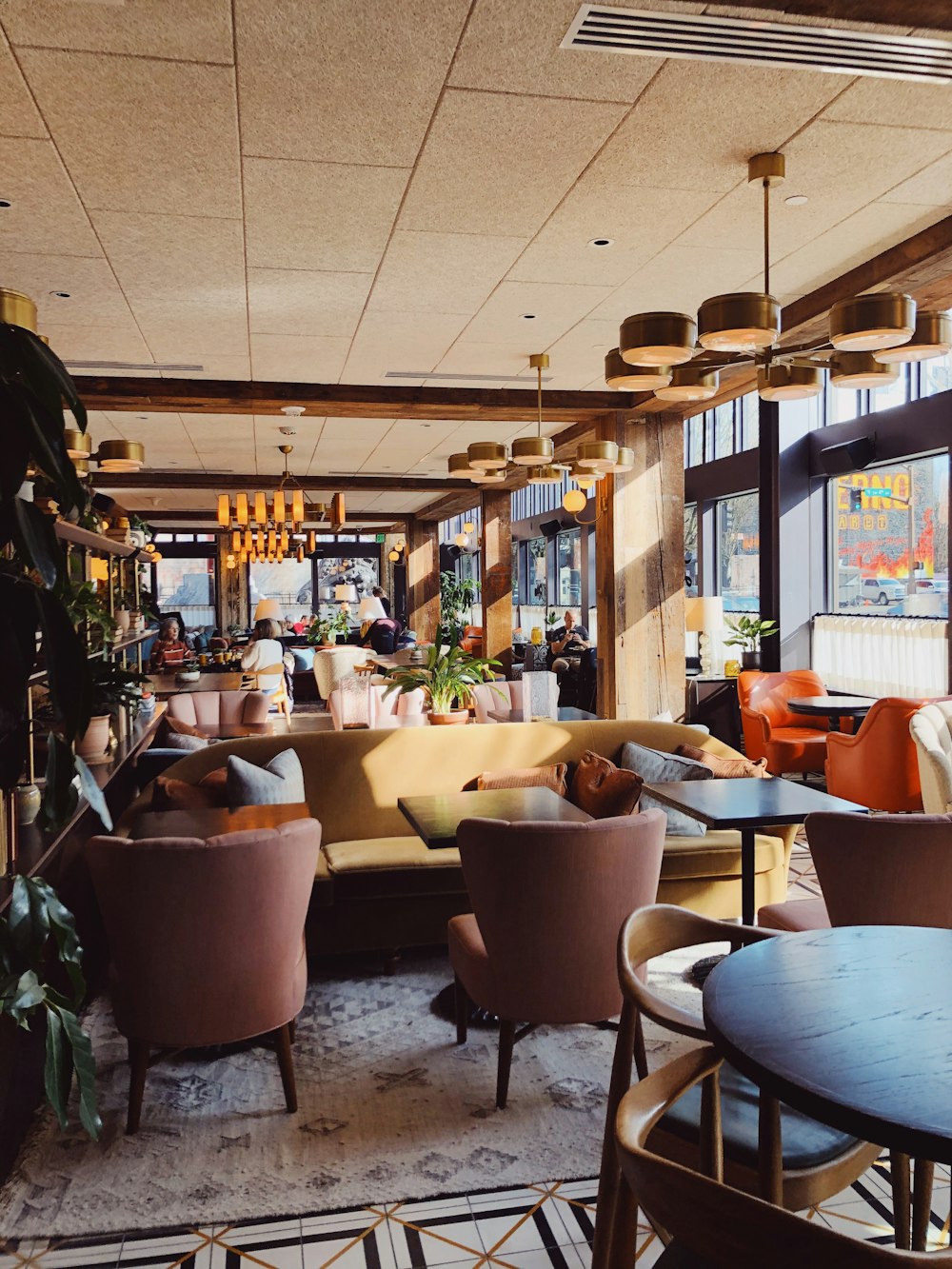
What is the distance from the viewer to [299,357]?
250 inches

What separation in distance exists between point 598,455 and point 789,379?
8.78 feet

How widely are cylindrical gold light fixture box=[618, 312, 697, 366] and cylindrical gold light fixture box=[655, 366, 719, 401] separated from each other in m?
0.44

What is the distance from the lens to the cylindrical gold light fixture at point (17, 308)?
7.14ft

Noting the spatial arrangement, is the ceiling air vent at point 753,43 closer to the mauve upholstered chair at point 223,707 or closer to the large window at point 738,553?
the mauve upholstered chair at point 223,707

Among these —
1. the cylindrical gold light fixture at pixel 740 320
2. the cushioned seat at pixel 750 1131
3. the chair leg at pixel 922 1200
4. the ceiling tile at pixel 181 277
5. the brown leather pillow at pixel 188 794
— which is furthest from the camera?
the brown leather pillow at pixel 188 794

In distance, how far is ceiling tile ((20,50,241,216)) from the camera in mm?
2781

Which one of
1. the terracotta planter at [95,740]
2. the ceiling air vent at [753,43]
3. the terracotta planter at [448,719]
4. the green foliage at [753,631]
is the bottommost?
the terracotta planter at [448,719]

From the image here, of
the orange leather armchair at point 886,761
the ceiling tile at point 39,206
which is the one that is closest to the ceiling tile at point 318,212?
the ceiling tile at point 39,206

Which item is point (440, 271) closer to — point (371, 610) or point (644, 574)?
point (644, 574)

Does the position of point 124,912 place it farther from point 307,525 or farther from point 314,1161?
point 307,525

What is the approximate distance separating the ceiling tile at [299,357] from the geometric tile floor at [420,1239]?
186 inches

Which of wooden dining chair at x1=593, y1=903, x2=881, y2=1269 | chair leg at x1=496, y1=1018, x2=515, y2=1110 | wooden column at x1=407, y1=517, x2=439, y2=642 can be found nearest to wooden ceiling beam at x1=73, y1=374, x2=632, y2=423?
chair leg at x1=496, y1=1018, x2=515, y2=1110

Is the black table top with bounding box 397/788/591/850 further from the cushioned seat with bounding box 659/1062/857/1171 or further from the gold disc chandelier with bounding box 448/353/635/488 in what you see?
the gold disc chandelier with bounding box 448/353/635/488

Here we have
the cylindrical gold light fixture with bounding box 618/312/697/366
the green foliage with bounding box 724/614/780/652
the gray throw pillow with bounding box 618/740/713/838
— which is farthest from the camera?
the green foliage with bounding box 724/614/780/652
